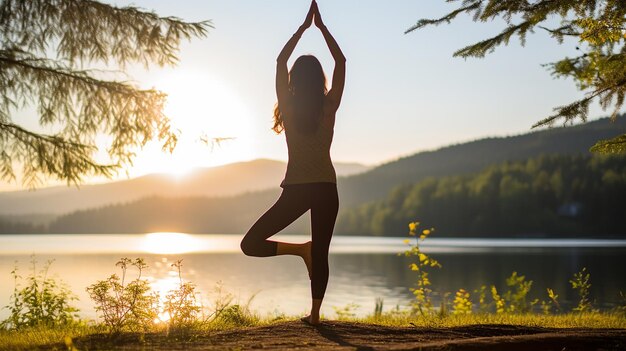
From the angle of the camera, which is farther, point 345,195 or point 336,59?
point 345,195

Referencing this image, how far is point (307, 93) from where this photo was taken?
6109 millimetres

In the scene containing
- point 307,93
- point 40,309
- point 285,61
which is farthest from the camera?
point 40,309

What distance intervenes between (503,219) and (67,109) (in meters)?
110

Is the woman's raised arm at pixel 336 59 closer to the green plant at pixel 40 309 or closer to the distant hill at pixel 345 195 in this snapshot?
the green plant at pixel 40 309

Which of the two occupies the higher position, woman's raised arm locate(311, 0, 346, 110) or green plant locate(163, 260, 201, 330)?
woman's raised arm locate(311, 0, 346, 110)

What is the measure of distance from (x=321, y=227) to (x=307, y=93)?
1238 millimetres

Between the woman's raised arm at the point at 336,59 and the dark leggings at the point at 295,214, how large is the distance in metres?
0.90

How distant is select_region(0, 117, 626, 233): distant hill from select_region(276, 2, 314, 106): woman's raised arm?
485ft

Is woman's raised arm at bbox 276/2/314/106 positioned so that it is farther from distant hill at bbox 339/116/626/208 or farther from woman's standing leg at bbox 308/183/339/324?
distant hill at bbox 339/116/626/208

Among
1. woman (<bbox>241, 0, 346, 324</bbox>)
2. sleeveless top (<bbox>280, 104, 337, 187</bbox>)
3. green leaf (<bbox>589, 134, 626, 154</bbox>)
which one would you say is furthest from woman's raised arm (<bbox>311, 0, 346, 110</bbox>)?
green leaf (<bbox>589, 134, 626, 154</bbox>)

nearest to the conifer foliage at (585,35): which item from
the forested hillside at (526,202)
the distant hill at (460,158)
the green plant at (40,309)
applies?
the green plant at (40,309)

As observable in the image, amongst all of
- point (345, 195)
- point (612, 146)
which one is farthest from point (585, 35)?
point (345, 195)

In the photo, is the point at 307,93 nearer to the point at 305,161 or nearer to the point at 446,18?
the point at 305,161

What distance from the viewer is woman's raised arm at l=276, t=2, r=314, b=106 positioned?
6250mm
